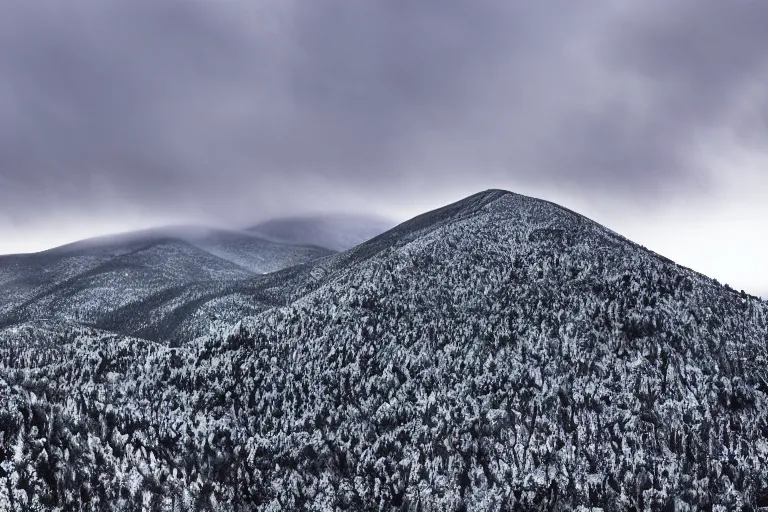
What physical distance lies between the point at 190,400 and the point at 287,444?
16262 millimetres

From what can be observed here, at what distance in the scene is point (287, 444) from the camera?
61.1m

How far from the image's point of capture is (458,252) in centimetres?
9300

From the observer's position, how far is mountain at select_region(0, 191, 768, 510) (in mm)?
54094

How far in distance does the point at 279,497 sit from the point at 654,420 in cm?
4878

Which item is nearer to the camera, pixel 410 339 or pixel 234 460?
pixel 234 460

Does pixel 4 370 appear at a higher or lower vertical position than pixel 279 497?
higher

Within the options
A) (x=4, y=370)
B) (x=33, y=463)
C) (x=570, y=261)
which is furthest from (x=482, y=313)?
(x=4, y=370)

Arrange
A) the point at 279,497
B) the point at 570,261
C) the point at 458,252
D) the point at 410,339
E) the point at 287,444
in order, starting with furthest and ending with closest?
the point at 458,252 < the point at 570,261 < the point at 410,339 < the point at 287,444 < the point at 279,497

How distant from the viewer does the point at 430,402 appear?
213 ft

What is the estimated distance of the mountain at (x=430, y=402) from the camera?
54.1m

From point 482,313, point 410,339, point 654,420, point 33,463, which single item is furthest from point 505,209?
point 33,463

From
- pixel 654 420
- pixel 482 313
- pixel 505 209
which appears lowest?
pixel 654 420

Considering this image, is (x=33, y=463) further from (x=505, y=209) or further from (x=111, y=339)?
(x=505, y=209)

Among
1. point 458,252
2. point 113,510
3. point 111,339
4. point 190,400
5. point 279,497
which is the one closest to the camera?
point 113,510
